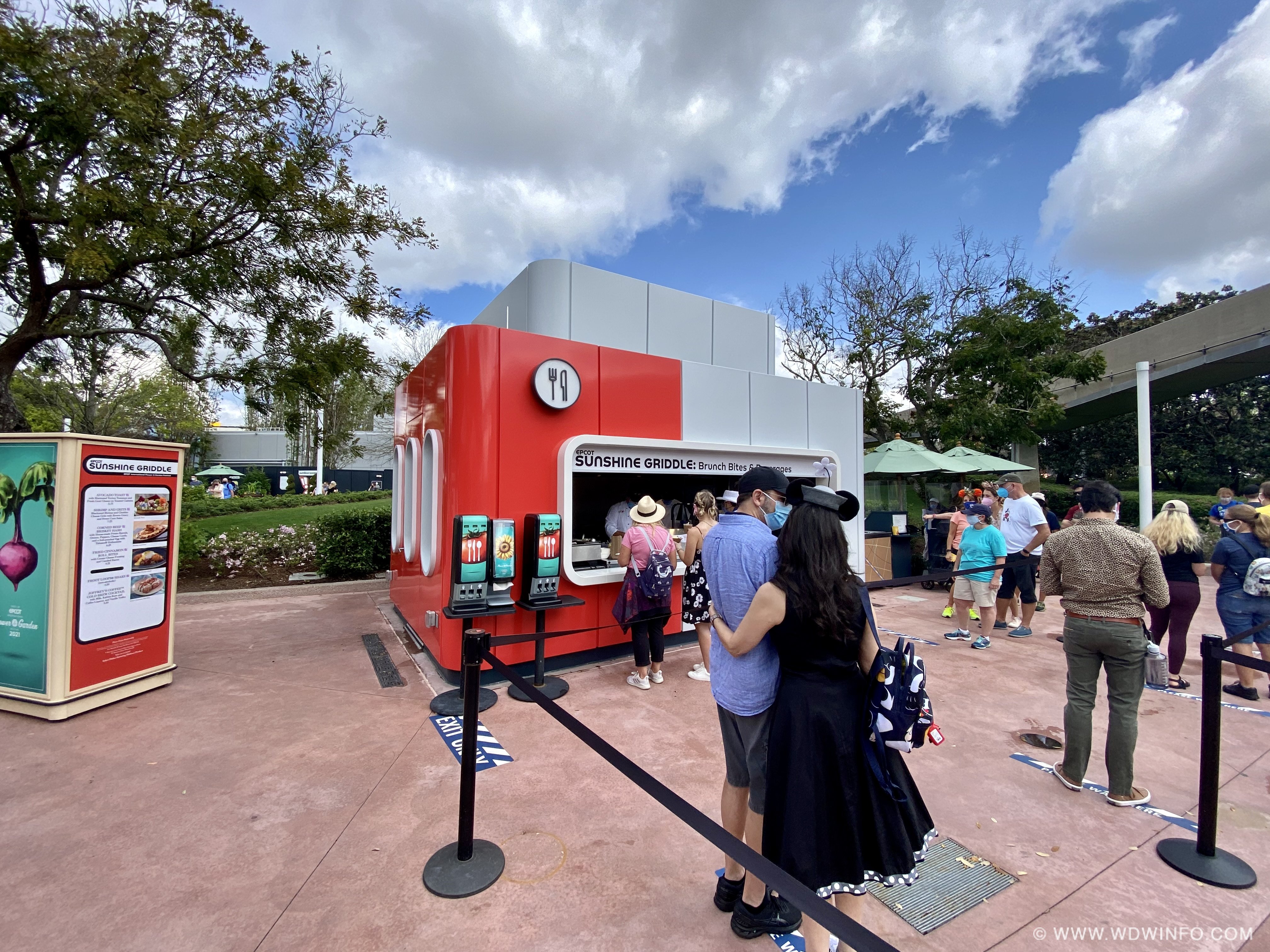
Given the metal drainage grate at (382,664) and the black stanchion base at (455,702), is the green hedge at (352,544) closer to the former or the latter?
the metal drainage grate at (382,664)

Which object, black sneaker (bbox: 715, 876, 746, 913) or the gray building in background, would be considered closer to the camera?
black sneaker (bbox: 715, 876, 746, 913)

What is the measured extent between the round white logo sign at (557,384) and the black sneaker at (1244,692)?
20.4 ft

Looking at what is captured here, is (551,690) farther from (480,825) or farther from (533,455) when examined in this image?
(533,455)

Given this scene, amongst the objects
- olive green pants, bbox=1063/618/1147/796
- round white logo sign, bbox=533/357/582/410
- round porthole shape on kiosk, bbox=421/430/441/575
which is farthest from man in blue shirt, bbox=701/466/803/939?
round porthole shape on kiosk, bbox=421/430/441/575

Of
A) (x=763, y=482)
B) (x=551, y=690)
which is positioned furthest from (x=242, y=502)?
(x=763, y=482)

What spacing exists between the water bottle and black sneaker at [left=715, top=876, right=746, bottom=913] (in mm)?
2791

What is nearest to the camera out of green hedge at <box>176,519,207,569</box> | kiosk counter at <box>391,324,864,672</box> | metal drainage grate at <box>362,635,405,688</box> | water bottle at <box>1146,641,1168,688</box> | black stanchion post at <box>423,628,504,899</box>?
black stanchion post at <box>423,628,504,899</box>

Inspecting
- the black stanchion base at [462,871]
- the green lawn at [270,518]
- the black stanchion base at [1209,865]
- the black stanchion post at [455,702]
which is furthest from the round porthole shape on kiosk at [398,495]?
the black stanchion base at [1209,865]

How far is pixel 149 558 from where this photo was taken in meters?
4.93

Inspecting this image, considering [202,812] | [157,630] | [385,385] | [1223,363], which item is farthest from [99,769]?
[1223,363]

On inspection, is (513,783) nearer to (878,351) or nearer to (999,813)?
(999,813)

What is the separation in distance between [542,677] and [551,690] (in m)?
0.16

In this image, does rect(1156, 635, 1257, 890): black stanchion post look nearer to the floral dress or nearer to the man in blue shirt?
the man in blue shirt

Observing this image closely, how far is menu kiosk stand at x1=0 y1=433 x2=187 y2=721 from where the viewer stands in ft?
14.1
